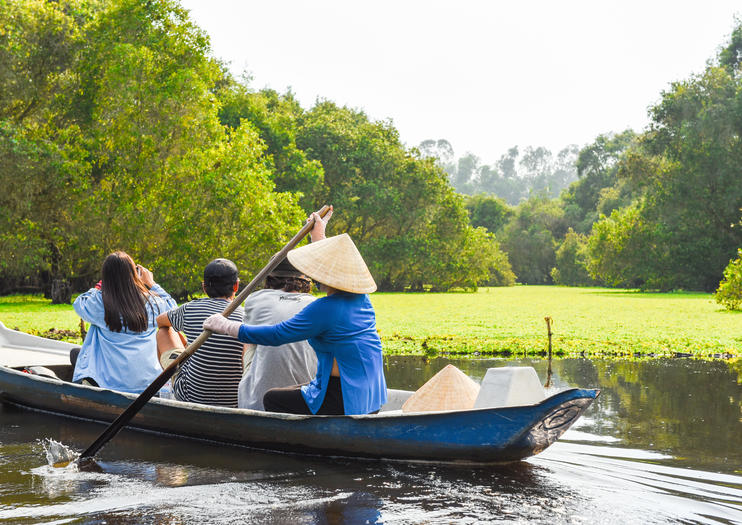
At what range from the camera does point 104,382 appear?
6.91 meters

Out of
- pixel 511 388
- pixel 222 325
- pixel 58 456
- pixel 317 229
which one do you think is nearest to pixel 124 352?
pixel 58 456

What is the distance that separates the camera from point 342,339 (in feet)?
16.6

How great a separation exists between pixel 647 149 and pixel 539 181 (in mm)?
115373

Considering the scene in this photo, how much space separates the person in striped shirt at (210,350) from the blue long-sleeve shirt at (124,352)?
1.00 feet

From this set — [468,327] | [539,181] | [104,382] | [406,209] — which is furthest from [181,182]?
[539,181]

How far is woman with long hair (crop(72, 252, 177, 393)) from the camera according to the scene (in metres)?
6.34

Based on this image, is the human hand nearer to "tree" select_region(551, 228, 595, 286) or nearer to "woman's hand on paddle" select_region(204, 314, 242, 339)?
"woman's hand on paddle" select_region(204, 314, 242, 339)

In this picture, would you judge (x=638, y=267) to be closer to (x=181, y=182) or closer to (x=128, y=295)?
(x=181, y=182)

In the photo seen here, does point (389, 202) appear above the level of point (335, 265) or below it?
above

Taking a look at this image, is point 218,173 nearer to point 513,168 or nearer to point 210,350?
point 210,350

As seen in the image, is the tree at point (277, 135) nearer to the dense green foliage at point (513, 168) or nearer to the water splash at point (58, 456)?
the water splash at point (58, 456)

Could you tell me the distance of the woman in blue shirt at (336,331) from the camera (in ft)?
16.4

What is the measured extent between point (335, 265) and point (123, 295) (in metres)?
2.28

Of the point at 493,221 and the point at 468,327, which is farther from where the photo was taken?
the point at 493,221
